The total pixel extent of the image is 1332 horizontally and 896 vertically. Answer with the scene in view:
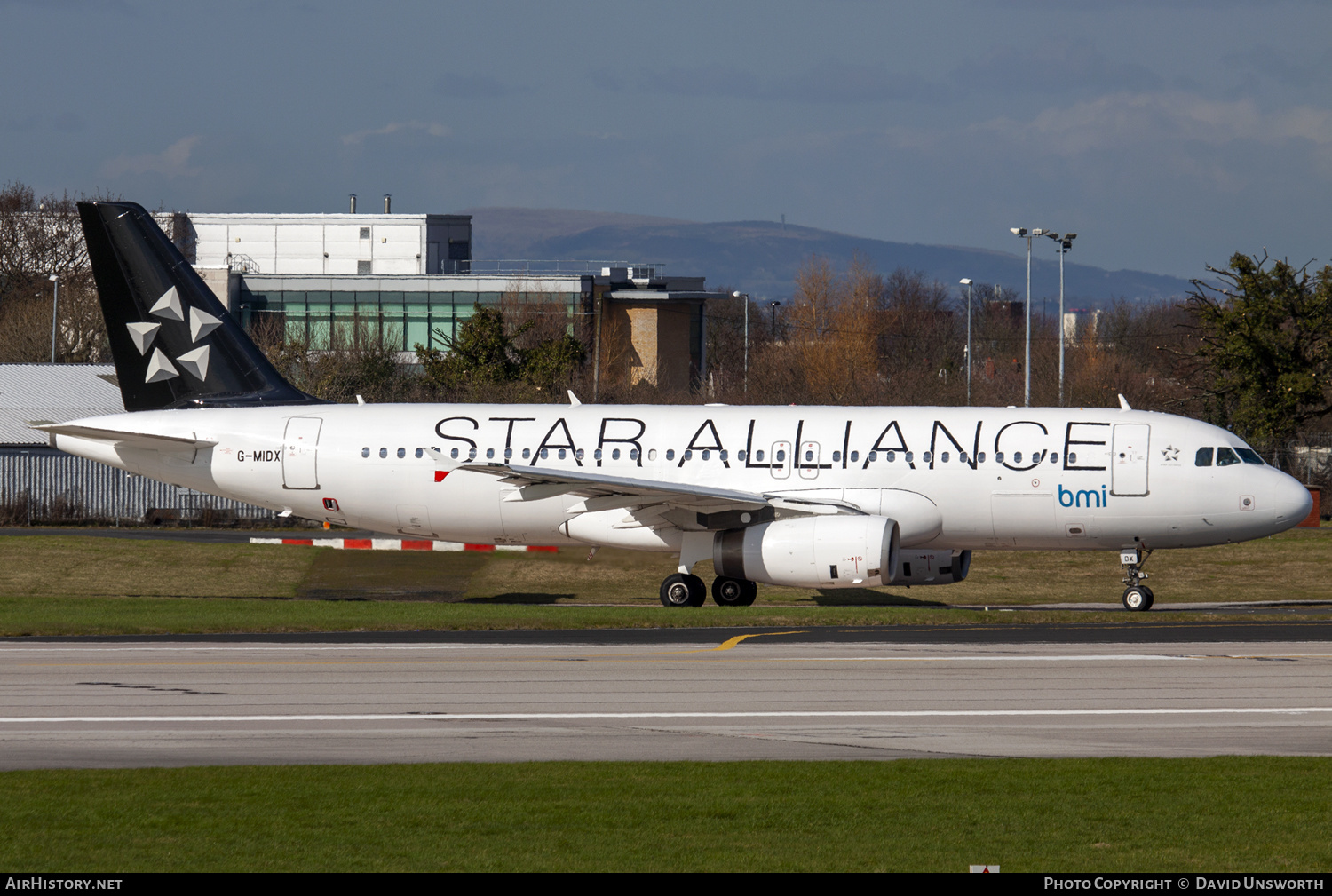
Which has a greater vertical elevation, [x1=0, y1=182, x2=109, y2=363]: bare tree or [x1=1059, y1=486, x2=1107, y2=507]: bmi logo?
[x1=0, y1=182, x2=109, y2=363]: bare tree

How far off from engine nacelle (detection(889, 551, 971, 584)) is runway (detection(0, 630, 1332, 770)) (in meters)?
7.74

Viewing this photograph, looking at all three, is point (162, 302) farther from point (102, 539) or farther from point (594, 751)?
point (594, 751)

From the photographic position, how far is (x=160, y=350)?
105 ft

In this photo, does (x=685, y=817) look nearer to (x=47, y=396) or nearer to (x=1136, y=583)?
(x=1136, y=583)

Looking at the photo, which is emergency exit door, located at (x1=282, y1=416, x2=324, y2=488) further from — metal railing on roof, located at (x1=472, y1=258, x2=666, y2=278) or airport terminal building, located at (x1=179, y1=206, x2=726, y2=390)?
metal railing on roof, located at (x1=472, y1=258, x2=666, y2=278)

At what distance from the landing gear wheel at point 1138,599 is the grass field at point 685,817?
51.5ft

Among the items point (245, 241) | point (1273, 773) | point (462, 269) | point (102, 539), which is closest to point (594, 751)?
point (1273, 773)

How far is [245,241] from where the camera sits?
127500mm

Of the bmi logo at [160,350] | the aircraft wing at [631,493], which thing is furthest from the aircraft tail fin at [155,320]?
the aircraft wing at [631,493]

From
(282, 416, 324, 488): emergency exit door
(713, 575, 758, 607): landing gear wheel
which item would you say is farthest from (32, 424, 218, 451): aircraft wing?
(713, 575, 758, 607): landing gear wheel

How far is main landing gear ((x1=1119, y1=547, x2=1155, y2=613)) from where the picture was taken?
29422 mm

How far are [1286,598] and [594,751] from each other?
24610 millimetres

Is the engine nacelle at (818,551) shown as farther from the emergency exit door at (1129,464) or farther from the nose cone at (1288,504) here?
the nose cone at (1288,504)

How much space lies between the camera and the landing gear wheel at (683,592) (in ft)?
98.4
